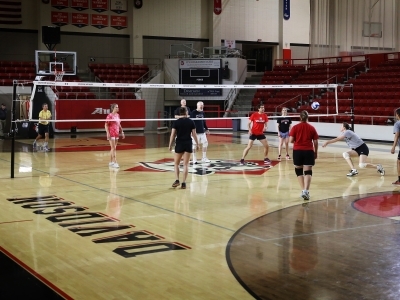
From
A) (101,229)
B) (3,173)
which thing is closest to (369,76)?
(3,173)

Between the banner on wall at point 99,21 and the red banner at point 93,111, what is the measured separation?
6.38 m

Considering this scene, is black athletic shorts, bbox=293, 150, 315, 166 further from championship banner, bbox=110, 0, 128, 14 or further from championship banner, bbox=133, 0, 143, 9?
championship banner, bbox=110, 0, 128, 14

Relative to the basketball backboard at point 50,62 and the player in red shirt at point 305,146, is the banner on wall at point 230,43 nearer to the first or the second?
the basketball backboard at point 50,62

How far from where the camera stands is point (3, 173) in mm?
15531

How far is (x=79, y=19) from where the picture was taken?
3697 centimetres

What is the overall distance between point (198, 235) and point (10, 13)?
29738 mm

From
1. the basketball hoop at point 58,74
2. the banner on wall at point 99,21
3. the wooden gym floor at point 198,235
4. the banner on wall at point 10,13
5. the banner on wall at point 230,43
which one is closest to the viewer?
the wooden gym floor at point 198,235

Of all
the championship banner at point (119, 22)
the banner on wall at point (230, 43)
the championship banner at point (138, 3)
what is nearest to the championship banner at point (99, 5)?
the championship banner at point (119, 22)

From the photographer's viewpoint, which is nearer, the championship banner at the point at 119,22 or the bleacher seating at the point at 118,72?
the bleacher seating at the point at 118,72

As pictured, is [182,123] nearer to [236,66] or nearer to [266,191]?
[266,191]

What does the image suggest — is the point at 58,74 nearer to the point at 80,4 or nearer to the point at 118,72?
the point at 118,72

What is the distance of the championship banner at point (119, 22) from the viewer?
124 ft

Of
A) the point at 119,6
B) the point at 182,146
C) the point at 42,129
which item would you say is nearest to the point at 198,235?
the point at 182,146

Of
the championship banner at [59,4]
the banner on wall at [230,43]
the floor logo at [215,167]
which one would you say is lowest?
the floor logo at [215,167]
